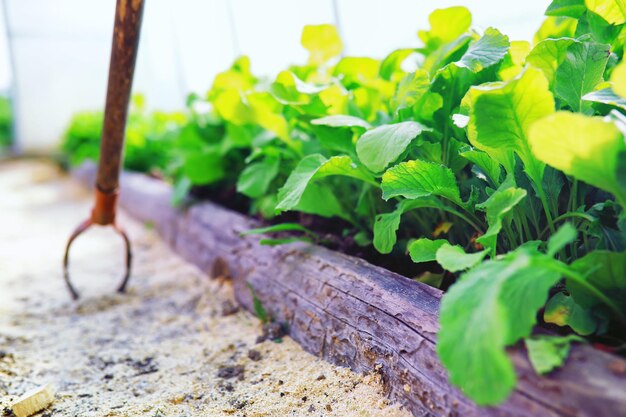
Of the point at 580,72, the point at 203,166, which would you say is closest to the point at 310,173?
the point at 580,72

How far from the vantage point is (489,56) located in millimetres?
872

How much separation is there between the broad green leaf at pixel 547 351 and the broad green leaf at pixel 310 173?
0.42 meters

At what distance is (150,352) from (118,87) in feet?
2.11

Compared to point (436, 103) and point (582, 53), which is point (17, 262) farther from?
point (582, 53)

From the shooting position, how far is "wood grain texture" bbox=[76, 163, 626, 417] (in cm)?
56

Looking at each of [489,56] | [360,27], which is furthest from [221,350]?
[360,27]

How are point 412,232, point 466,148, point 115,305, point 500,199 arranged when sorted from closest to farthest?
1. point 500,199
2. point 466,148
3. point 412,232
4. point 115,305

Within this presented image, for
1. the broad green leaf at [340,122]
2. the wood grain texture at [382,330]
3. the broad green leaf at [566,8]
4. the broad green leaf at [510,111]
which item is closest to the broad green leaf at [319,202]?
the wood grain texture at [382,330]

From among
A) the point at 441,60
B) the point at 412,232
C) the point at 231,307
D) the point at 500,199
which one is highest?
the point at 441,60

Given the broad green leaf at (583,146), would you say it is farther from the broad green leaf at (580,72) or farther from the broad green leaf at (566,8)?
the broad green leaf at (566,8)

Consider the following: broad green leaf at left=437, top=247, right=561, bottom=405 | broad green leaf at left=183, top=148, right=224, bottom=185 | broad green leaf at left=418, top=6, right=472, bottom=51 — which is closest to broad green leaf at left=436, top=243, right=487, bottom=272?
broad green leaf at left=437, top=247, right=561, bottom=405

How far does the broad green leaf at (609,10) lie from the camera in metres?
0.87

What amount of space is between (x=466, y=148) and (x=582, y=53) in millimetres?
225

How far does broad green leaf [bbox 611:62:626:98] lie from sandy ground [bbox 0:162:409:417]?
0.55 meters
